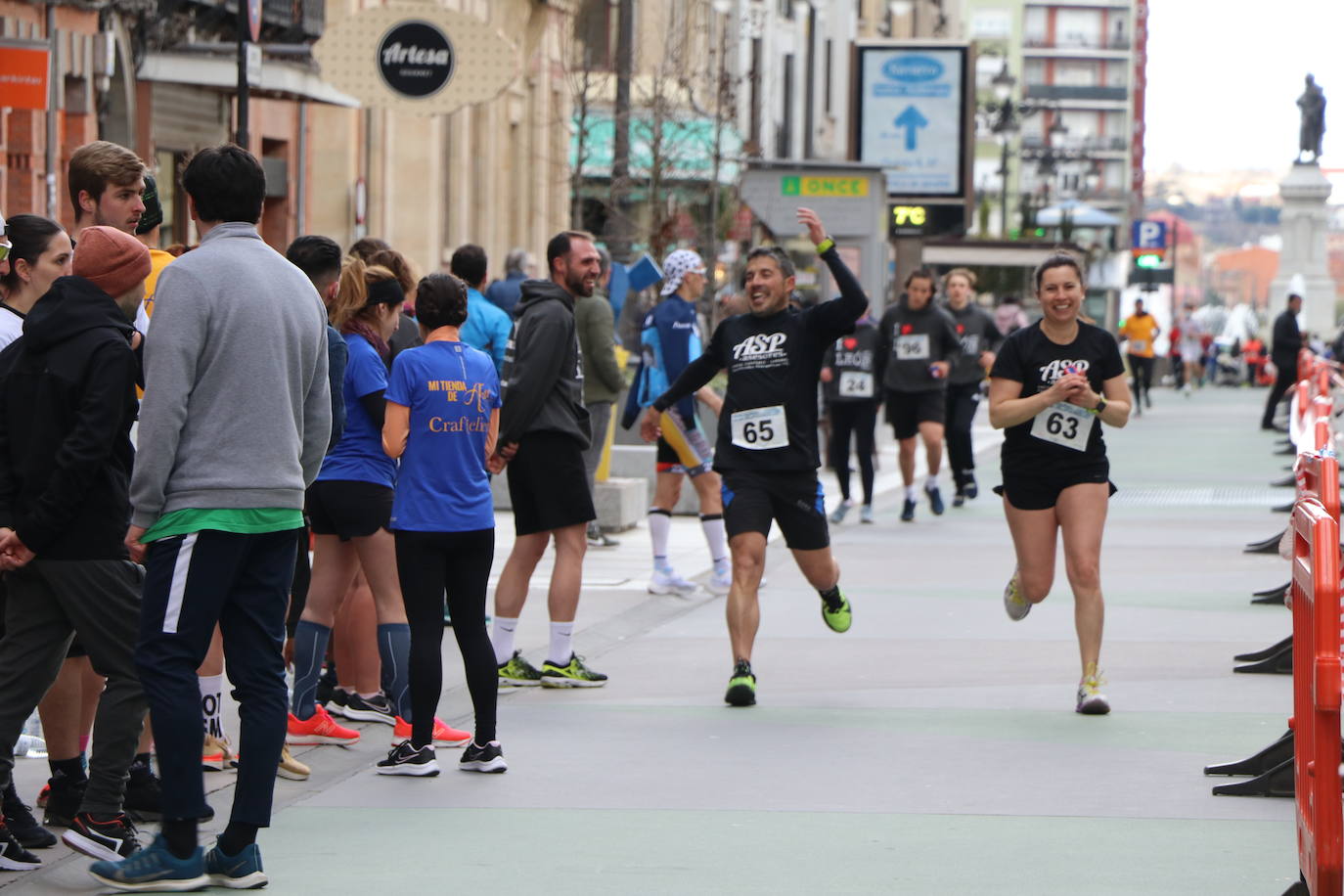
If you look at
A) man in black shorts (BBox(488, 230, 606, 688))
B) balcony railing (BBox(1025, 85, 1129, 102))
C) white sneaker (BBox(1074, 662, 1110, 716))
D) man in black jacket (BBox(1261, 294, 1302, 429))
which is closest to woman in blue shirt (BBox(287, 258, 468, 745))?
man in black shorts (BBox(488, 230, 606, 688))

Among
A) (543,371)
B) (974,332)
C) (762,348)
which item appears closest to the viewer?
(543,371)

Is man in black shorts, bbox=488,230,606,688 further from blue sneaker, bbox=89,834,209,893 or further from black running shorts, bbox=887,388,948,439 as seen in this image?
black running shorts, bbox=887,388,948,439

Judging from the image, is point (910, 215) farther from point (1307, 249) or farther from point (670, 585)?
point (1307, 249)

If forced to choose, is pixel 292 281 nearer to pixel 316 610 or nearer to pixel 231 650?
pixel 231 650

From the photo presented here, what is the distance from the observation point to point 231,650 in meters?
6.24

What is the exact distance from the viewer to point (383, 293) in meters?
8.39

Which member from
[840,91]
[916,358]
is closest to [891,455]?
[916,358]

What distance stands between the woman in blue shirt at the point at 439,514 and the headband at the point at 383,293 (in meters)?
0.38

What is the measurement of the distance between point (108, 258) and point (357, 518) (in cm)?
219

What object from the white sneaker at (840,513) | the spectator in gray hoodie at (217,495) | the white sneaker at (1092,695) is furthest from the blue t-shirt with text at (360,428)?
the white sneaker at (840,513)

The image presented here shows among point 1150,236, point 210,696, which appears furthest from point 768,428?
point 1150,236

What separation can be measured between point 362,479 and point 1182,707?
136 inches

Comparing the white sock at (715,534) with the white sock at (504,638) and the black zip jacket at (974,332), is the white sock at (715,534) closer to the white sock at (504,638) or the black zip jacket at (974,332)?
the white sock at (504,638)

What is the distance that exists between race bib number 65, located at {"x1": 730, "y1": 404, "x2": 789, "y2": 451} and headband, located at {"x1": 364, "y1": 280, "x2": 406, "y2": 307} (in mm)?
1869
